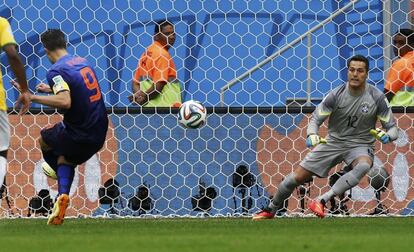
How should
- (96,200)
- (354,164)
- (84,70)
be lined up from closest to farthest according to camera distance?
(84,70) → (354,164) → (96,200)

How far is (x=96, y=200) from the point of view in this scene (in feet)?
41.2

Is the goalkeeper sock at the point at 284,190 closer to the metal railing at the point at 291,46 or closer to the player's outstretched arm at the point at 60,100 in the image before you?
the metal railing at the point at 291,46

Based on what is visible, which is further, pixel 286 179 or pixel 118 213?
pixel 118 213

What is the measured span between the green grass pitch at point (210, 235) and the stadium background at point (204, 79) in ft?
3.13

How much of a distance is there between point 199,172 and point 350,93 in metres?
1.74

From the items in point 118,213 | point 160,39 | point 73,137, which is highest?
point 160,39

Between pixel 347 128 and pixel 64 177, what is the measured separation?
2.66 m

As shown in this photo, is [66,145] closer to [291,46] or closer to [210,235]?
[210,235]

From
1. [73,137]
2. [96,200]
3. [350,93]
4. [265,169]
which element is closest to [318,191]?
[265,169]

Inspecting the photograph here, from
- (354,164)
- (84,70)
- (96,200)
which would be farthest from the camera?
(96,200)

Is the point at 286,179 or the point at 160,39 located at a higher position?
the point at 160,39

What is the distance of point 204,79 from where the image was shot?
13867mm

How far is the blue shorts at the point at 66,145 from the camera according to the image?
35.8ft

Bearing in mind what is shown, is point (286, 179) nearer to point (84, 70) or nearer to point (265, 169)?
point (265, 169)
